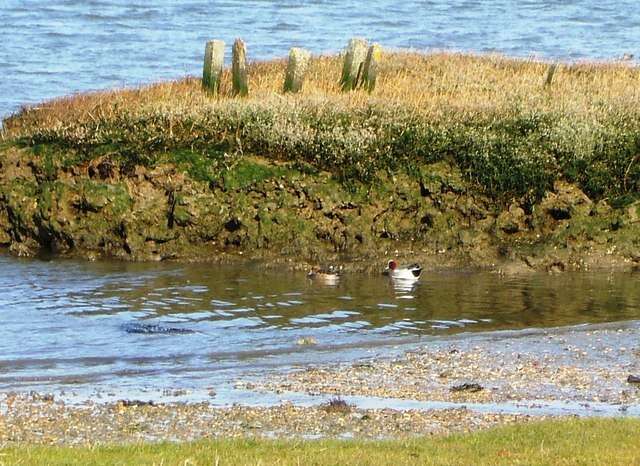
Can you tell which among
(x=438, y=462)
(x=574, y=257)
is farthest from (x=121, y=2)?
(x=438, y=462)

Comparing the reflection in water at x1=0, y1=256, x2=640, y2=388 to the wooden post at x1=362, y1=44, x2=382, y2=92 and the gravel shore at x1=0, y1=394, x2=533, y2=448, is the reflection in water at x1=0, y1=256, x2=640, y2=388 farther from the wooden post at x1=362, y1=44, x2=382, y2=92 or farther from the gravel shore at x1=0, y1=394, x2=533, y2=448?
the wooden post at x1=362, y1=44, x2=382, y2=92

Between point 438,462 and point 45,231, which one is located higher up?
point 438,462

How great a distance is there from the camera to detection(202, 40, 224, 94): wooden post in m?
26.3

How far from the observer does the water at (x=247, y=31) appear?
43.2 meters

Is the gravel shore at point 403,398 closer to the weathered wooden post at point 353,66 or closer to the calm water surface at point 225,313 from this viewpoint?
the calm water surface at point 225,313

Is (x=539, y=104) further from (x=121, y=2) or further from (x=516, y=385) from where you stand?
(x=121, y=2)

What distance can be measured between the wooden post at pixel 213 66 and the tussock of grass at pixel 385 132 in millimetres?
501

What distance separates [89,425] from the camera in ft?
43.0

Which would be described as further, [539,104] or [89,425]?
[539,104]

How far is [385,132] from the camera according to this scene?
23672 millimetres

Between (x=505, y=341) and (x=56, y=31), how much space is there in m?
39.1

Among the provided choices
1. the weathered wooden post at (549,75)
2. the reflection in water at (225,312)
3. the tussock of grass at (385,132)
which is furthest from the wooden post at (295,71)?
the weathered wooden post at (549,75)

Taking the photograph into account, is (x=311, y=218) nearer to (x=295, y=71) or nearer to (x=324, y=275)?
(x=324, y=275)

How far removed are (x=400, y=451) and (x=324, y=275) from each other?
35.4 ft
